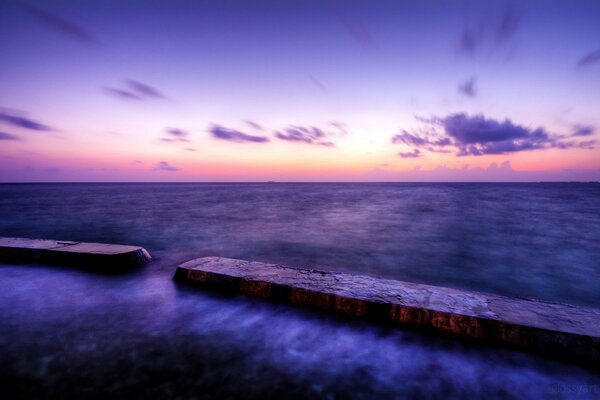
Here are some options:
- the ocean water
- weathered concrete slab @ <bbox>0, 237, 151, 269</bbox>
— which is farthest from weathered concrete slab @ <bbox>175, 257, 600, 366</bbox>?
weathered concrete slab @ <bbox>0, 237, 151, 269</bbox>

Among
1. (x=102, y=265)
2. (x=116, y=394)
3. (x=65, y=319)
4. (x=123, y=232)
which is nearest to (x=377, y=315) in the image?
(x=116, y=394)

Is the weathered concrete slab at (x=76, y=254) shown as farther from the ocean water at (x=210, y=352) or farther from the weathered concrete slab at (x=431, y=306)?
the weathered concrete slab at (x=431, y=306)

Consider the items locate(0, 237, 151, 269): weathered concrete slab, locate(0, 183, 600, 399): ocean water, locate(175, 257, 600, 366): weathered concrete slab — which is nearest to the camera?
locate(0, 183, 600, 399): ocean water

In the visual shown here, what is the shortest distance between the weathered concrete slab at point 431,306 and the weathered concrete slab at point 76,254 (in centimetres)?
119

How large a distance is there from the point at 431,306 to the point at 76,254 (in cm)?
446

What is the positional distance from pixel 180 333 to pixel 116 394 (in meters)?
0.66

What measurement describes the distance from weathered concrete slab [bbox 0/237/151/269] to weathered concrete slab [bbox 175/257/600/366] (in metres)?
1.19

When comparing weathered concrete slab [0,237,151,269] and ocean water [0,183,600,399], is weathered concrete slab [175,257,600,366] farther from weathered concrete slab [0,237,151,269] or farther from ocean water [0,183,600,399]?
weathered concrete slab [0,237,151,269]

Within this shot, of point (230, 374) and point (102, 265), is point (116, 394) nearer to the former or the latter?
point (230, 374)

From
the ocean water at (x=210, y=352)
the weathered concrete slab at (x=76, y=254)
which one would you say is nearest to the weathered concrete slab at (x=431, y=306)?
the ocean water at (x=210, y=352)

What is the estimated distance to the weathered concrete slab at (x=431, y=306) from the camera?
6.55 ft

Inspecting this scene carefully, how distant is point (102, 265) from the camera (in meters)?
3.80

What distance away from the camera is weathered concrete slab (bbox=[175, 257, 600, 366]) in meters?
2.00

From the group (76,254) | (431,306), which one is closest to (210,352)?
(431,306)
